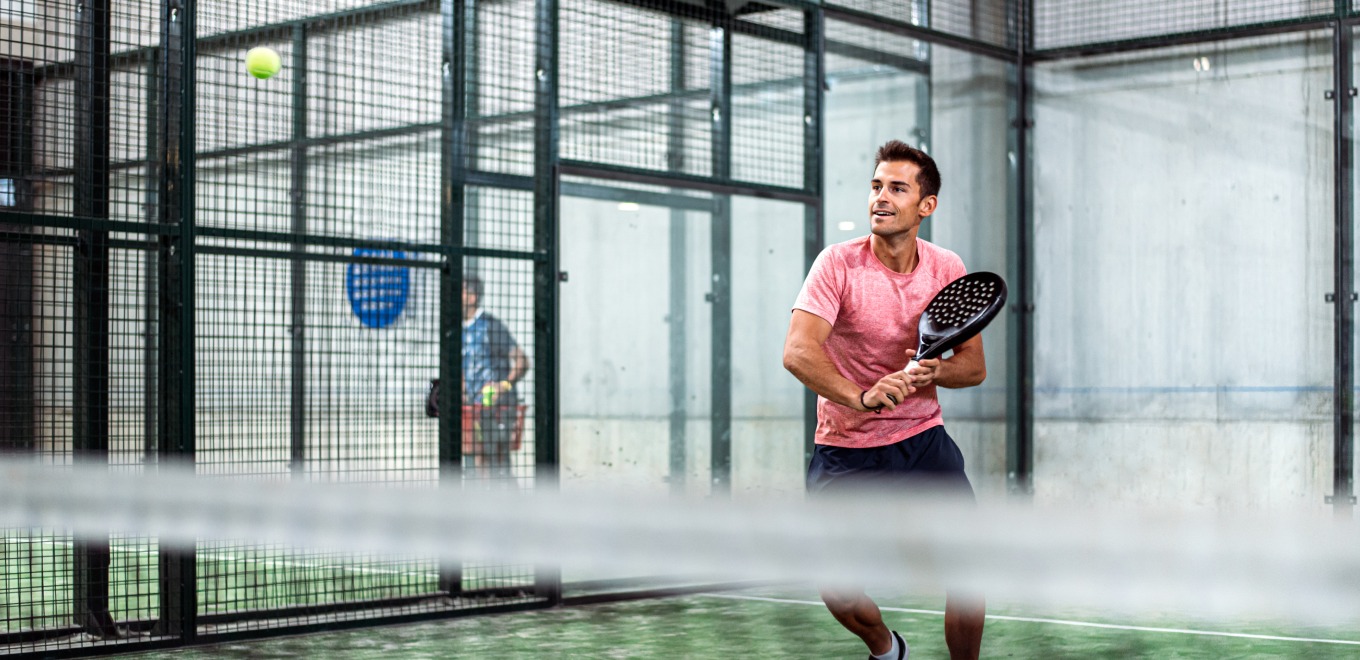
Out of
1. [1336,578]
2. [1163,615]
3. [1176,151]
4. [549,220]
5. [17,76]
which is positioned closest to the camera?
[1336,578]

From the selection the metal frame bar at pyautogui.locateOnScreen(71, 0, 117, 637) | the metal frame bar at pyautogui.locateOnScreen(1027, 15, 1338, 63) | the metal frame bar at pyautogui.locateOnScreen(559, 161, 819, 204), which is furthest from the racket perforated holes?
the metal frame bar at pyautogui.locateOnScreen(1027, 15, 1338, 63)

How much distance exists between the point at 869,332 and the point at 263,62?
10.4ft

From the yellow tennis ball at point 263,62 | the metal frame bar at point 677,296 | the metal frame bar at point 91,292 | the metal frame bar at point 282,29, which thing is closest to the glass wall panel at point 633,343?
the metal frame bar at point 677,296

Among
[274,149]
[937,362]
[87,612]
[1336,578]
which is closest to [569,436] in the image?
[274,149]

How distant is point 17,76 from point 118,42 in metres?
0.36

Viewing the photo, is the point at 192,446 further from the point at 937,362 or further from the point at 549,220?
the point at 937,362

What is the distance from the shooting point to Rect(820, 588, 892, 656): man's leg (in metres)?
4.15

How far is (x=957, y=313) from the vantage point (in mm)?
3926

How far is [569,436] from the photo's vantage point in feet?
23.1

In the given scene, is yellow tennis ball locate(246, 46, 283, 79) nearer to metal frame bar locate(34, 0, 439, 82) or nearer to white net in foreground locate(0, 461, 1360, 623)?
metal frame bar locate(34, 0, 439, 82)

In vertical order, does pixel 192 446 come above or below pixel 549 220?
below

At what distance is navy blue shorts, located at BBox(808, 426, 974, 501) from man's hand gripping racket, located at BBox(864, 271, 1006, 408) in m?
0.29

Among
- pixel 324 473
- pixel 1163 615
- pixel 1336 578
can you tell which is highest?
pixel 1336 578

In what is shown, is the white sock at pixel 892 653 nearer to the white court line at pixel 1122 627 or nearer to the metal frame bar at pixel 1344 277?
the white court line at pixel 1122 627
